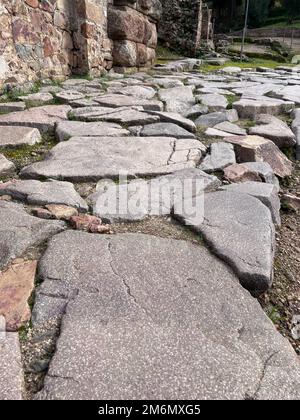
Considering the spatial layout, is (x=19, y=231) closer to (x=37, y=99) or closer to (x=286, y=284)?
(x=286, y=284)

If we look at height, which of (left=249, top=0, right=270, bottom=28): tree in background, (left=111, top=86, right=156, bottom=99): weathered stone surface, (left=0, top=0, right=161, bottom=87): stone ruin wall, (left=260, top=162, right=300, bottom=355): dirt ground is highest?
(left=249, top=0, right=270, bottom=28): tree in background

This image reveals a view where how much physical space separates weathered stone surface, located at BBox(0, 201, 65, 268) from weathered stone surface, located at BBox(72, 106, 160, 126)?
149cm

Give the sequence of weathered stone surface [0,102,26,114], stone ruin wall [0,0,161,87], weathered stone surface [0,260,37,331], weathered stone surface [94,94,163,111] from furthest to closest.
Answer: stone ruin wall [0,0,161,87] < weathered stone surface [94,94,163,111] < weathered stone surface [0,102,26,114] < weathered stone surface [0,260,37,331]

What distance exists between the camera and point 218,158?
1990mm

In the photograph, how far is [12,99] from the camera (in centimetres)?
328

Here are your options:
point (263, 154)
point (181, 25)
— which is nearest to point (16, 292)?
point (263, 154)

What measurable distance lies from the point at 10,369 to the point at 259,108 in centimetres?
291

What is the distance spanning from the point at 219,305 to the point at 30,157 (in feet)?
4.80

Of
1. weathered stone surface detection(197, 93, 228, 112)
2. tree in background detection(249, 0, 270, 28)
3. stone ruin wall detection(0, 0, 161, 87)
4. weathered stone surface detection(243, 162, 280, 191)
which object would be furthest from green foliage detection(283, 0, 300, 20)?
weathered stone surface detection(243, 162, 280, 191)

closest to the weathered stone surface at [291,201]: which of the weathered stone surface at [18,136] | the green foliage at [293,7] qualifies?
the weathered stone surface at [18,136]

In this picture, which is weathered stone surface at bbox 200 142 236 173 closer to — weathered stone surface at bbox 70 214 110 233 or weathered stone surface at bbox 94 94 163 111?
weathered stone surface at bbox 70 214 110 233

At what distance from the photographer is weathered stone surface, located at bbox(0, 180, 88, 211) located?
146 cm

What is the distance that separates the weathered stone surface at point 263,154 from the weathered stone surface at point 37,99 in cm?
175
